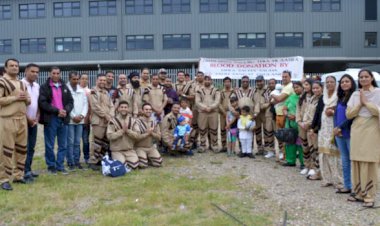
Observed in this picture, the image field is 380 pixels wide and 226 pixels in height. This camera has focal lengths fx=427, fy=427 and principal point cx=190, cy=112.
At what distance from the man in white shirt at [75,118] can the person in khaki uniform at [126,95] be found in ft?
2.97

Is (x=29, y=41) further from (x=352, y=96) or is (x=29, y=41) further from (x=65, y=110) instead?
(x=352, y=96)

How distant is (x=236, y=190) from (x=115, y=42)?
29.3 meters

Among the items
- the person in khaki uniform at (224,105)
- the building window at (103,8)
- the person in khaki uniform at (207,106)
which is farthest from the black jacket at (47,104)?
the building window at (103,8)

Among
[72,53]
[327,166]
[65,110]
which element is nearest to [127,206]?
[65,110]

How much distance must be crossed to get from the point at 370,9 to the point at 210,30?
13.1m

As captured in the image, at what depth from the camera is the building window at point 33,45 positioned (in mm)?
35719

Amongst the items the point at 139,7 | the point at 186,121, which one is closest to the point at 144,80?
the point at 186,121

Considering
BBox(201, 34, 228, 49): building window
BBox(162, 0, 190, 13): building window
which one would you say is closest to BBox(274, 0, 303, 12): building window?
BBox(201, 34, 228, 49): building window

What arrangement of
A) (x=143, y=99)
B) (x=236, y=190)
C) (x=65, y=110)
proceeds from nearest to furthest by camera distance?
(x=236, y=190) → (x=65, y=110) → (x=143, y=99)

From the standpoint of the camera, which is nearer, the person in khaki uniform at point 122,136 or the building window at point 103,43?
the person in khaki uniform at point 122,136

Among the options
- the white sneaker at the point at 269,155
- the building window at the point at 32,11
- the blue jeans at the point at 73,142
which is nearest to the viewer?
the blue jeans at the point at 73,142

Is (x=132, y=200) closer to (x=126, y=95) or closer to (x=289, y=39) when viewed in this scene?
(x=126, y=95)

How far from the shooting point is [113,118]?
880cm

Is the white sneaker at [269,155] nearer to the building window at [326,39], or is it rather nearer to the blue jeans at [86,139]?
the blue jeans at [86,139]
